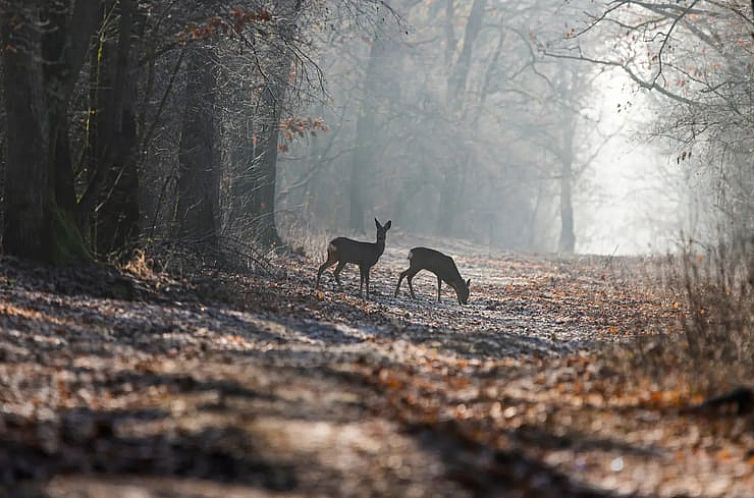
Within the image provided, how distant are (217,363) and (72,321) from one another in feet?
11.3

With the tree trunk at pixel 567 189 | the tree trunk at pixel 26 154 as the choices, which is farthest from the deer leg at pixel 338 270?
the tree trunk at pixel 567 189

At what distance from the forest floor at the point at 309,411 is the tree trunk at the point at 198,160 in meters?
Result: 5.78

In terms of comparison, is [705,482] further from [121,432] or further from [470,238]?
[470,238]

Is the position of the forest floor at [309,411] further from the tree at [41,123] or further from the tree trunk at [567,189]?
the tree trunk at [567,189]

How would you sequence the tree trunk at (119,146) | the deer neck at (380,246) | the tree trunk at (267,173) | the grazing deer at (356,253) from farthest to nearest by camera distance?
1. the tree trunk at (267,173)
2. the deer neck at (380,246)
3. the grazing deer at (356,253)
4. the tree trunk at (119,146)

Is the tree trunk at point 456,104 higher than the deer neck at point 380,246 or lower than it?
higher

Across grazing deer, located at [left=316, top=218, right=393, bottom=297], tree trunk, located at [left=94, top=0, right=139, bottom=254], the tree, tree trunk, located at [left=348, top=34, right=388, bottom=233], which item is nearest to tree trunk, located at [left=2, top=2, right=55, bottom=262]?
the tree

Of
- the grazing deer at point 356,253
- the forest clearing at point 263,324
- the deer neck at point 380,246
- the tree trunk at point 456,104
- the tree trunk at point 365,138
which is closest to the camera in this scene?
the forest clearing at point 263,324

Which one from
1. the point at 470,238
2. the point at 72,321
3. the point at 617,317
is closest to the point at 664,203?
the point at 470,238

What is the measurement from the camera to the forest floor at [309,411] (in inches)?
258

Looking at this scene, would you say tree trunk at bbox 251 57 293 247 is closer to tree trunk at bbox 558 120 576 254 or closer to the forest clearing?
the forest clearing

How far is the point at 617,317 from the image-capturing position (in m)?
19.7

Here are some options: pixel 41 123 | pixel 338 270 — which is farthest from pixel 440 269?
pixel 41 123

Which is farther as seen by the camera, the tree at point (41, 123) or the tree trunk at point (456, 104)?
the tree trunk at point (456, 104)
